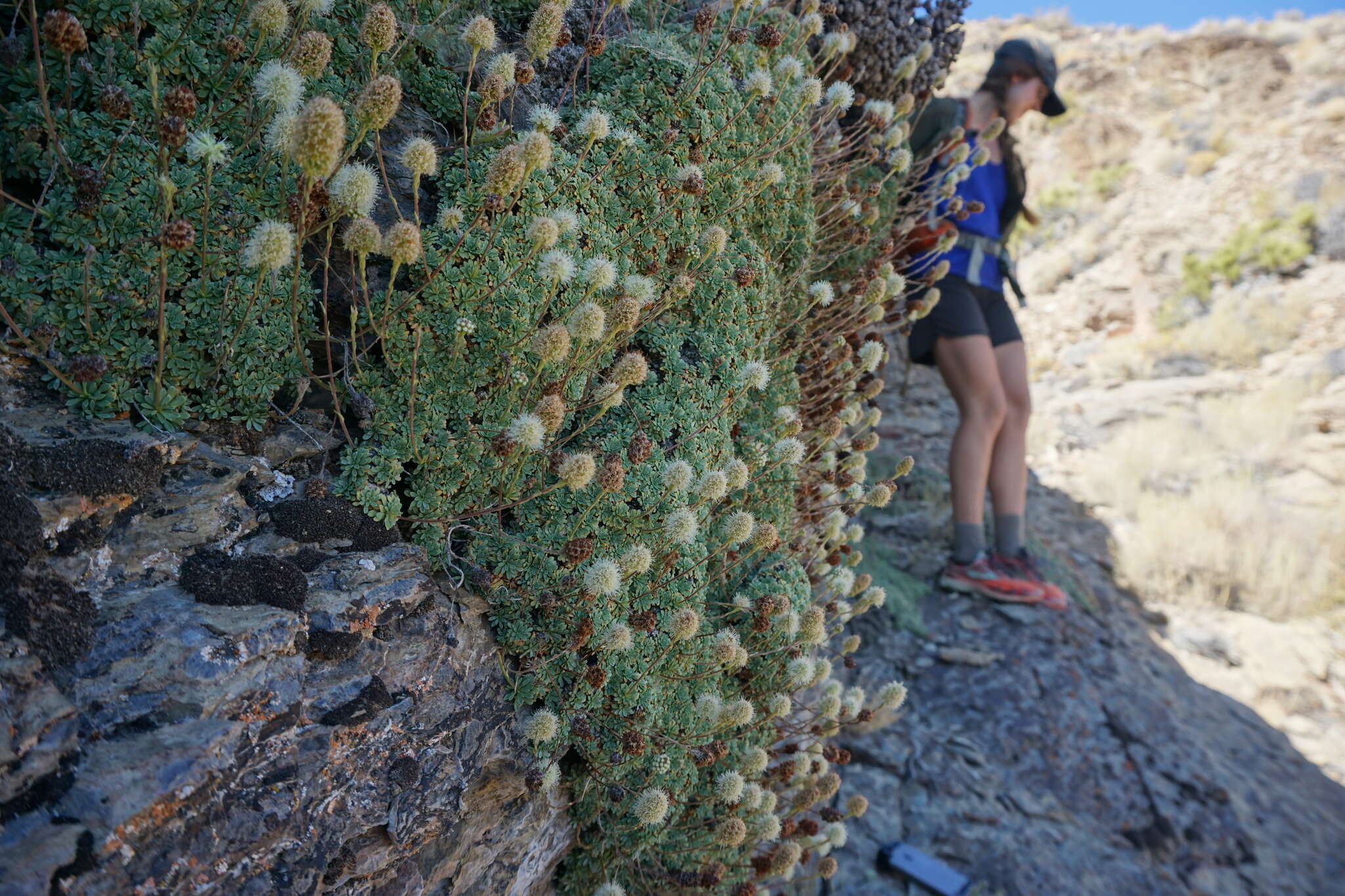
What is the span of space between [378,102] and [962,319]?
388 centimetres

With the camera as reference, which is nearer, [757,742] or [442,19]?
[442,19]

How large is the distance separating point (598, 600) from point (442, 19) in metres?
1.87

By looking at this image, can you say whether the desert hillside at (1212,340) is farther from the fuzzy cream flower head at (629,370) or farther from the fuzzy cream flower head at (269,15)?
the fuzzy cream flower head at (269,15)

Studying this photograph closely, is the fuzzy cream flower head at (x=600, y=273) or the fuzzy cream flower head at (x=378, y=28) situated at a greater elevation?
the fuzzy cream flower head at (x=378, y=28)

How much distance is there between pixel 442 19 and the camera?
2432 mm

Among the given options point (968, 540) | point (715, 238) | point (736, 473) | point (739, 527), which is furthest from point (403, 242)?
point (968, 540)

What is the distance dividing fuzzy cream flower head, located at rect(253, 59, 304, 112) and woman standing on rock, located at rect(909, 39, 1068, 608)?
11.7 ft

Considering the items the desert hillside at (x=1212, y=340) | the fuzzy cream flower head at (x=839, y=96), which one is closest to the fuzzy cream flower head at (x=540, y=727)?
the fuzzy cream flower head at (x=839, y=96)

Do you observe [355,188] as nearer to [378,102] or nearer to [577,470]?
[378,102]

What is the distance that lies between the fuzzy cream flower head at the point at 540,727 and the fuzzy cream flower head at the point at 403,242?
1.20m

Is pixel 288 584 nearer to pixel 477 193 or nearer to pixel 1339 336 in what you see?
pixel 477 193

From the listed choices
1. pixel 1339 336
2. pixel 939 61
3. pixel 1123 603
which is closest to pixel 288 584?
pixel 939 61

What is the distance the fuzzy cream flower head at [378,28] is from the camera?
5.67 feet

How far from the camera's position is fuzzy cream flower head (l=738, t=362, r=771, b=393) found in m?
2.59
